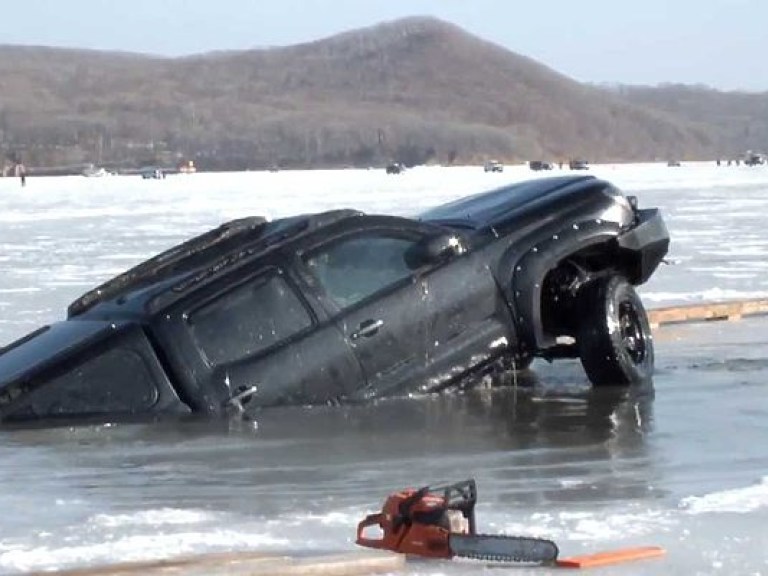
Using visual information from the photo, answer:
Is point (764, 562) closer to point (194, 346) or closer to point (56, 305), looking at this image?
point (194, 346)

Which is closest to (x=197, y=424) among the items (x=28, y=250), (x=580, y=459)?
(x=580, y=459)

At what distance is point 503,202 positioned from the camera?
9070mm

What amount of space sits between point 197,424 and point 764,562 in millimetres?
3533

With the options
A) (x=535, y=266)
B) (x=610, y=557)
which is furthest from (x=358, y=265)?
(x=610, y=557)

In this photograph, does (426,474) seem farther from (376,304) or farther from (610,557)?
(610,557)

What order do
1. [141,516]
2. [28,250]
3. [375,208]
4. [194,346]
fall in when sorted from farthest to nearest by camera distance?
[375,208]
[28,250]
[194,346]
[141,516]

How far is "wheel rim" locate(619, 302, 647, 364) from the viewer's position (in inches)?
350

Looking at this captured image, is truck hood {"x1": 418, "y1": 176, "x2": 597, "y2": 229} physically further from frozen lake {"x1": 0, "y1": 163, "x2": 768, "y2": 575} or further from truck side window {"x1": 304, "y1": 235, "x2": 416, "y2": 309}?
frozen lake {"x1": 0, "y1": 163, "x2": 768, "y2": 575}

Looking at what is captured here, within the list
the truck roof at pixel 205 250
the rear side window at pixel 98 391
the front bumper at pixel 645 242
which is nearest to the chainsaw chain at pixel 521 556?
the rear side window at pixel 98 391

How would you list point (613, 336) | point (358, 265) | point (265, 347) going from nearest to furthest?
1. point (265, 347)
2. point (358, 265)
3. point (613, 336)

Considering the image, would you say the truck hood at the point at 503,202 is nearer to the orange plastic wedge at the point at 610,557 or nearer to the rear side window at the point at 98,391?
the rear side window at the point at 98,391

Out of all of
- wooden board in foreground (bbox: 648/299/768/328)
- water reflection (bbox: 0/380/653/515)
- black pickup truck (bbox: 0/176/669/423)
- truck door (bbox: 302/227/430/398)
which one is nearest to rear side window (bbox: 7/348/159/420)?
black pickup truck (bbox: 0/176/669/423)

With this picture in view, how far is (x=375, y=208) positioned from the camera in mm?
38000

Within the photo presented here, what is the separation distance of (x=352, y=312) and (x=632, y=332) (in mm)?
1793
